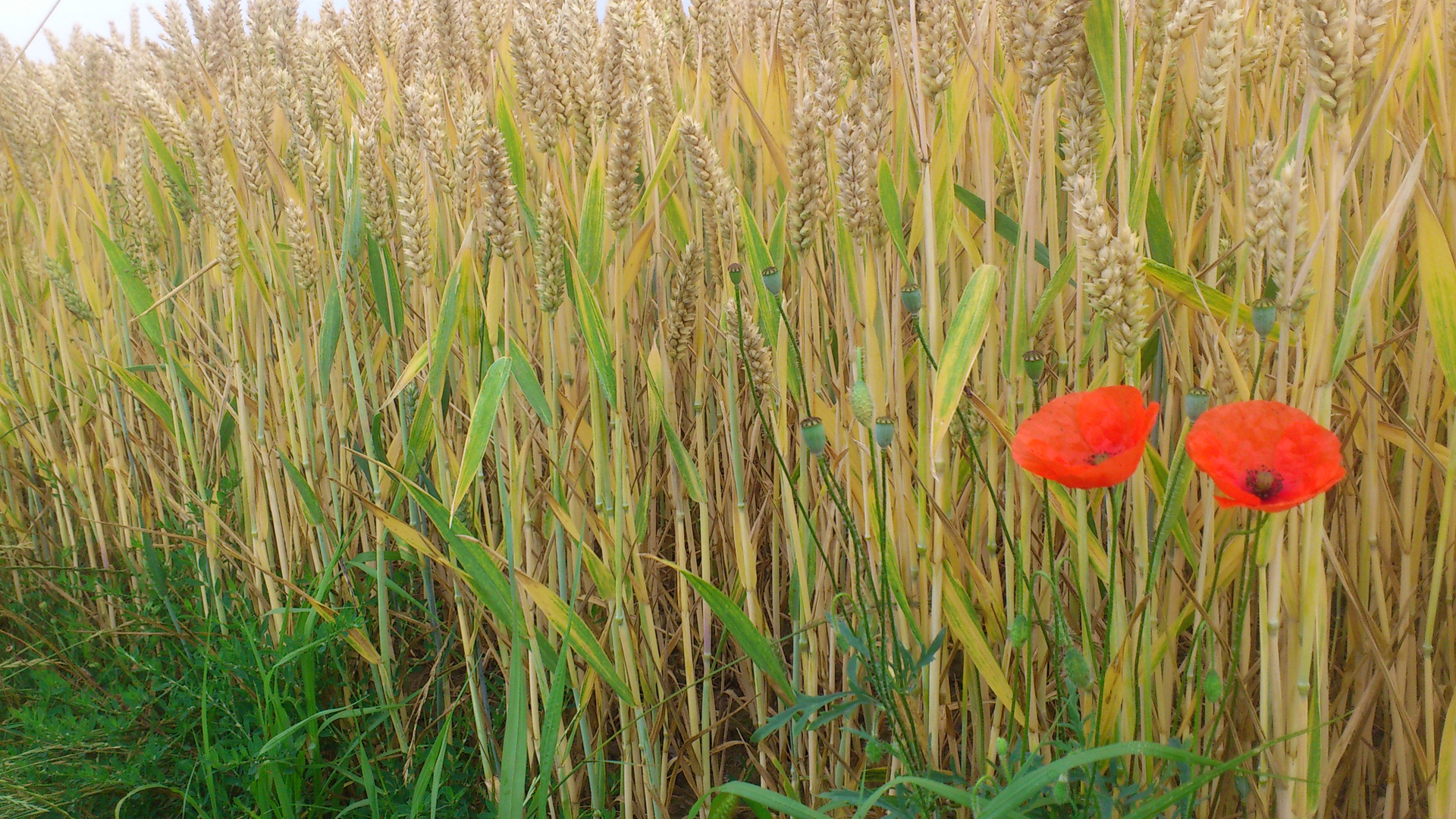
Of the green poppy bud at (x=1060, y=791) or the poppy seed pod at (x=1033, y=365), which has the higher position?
the poppy seed pod at (x=1033, y=365)

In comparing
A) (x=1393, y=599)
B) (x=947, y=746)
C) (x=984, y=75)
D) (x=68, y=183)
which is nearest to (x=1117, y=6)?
(x=984, y=75)

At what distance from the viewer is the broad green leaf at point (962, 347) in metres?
0.64

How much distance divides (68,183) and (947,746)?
198 cm

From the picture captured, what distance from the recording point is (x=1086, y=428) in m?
0.60

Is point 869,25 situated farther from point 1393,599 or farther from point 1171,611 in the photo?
point 1393,599

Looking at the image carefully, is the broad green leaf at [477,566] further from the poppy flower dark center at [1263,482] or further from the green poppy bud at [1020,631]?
the poppy flower dark center at [1263,482]

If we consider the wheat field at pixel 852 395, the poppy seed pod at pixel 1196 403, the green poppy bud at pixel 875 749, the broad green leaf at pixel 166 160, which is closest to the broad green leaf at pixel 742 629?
the wheat field at pixel 852 395

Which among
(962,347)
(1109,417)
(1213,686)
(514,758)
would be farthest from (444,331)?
(1213,686)

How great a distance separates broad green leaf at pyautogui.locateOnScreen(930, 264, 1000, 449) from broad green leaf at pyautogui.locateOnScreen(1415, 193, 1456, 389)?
0.31 m

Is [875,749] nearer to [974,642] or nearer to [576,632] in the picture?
[974,642]

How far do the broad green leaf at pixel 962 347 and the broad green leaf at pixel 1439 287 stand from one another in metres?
0.31

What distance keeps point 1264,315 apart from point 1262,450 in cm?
9

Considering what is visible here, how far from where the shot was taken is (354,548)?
1.43 metres

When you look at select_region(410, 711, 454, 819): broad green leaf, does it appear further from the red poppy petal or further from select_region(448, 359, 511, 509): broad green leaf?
the red poppy petal
